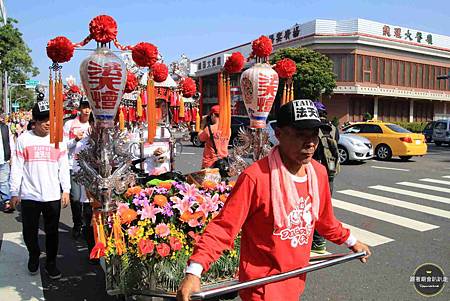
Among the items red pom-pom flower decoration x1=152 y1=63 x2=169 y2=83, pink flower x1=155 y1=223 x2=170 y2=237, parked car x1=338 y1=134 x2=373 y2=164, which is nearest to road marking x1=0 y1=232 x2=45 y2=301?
pink flower x1=155 y1=223 x2=170 y2=237

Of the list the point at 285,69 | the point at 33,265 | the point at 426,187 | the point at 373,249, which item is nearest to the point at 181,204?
the point at 33,265

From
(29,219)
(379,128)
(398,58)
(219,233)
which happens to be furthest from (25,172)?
(398,58)

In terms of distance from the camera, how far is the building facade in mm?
33031

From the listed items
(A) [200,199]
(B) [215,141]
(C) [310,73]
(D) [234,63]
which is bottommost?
(A) [200,199]

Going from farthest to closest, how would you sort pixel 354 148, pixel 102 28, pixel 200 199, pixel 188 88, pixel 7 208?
Answer: pixel 354 148
pixel 7 208
pixel 188 88
pixel 102 28
pixel 200 199

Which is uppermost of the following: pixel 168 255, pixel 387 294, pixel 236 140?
pixel 236 140

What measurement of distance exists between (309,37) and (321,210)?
32.9 metres

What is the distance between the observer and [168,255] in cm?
329

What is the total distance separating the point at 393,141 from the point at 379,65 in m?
22.4

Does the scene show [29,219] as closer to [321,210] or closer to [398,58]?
[321,210]

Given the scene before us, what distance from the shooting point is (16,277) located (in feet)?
14.2

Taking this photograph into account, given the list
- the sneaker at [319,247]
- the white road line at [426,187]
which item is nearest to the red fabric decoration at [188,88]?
the sneaker at [319,247]

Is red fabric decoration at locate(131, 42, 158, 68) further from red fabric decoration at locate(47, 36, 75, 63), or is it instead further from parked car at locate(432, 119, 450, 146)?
parked car at locate(432, 119, 450, 146)

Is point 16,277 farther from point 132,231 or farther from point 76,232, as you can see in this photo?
point 132,231
